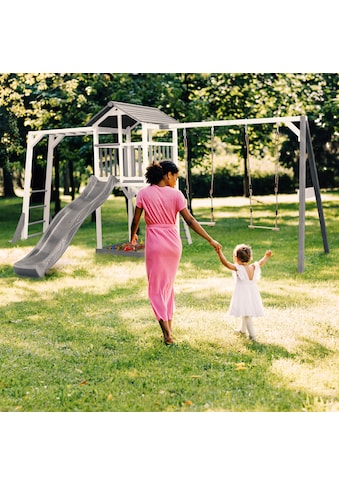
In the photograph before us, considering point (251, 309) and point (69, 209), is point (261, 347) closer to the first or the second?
point (251, 309)

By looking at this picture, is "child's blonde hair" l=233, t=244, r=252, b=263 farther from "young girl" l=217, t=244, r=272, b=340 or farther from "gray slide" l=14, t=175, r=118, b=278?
"gray slide" l=14, t=175, r=118, b=278

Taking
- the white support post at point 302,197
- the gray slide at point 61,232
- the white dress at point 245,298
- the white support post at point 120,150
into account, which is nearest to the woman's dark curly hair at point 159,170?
the white dress at point 245,298

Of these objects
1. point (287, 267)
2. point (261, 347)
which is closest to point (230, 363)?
point (261, 347)

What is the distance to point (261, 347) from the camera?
5426 mm

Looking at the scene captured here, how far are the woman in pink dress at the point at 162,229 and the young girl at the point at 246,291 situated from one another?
31 cm

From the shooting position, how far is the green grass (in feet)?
14.4

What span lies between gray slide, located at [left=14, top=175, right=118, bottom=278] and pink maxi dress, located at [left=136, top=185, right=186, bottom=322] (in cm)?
416

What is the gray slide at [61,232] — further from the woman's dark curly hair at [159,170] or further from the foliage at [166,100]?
the woman's dark curly hair at [159,170]

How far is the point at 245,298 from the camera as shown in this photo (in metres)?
5.58

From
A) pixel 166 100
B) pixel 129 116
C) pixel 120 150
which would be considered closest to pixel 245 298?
pixel 120 150

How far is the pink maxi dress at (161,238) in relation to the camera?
18.0 feet

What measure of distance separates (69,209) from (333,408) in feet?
25.2
